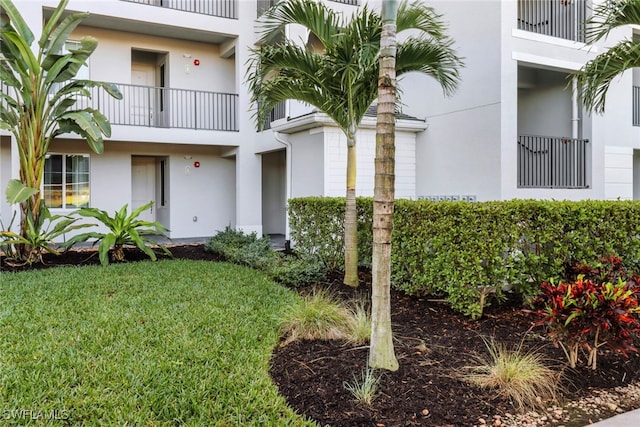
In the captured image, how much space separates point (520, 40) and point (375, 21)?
17.9ft

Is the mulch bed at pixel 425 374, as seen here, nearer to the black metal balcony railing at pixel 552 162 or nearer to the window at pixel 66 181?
the black metal balcony railing at pixel 552 162

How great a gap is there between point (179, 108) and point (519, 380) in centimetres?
1418

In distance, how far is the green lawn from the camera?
356 cm

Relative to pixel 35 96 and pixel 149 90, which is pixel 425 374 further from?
pixel 149 90

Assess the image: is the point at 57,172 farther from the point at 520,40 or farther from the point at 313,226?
the point at 520,40

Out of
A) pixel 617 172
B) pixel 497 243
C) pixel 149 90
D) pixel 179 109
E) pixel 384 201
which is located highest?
pixel 149 90

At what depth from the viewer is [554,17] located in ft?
39.3

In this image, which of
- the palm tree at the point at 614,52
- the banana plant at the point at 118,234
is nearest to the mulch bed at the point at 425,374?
the palm tree at the point at 614,52

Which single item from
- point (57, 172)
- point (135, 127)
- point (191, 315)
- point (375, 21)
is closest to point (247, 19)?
point (135, 127)

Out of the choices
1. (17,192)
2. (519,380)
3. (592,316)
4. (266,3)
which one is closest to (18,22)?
(17,192)

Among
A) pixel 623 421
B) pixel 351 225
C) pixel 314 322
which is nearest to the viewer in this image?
pixel 623 421

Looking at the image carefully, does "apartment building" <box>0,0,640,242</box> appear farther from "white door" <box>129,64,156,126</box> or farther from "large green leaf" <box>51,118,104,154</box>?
"large green leaf" <box>51,118,104,154</box>

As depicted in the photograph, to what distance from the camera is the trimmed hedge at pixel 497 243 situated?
6.07 m

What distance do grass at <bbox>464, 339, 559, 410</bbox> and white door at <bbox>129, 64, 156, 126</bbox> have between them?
14.4 m
